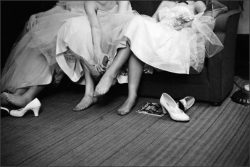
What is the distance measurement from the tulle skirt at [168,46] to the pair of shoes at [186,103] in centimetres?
20

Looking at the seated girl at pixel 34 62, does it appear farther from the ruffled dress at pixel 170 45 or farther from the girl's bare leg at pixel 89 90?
the ruffled dress at pixel 170 45

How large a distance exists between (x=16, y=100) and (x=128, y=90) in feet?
2.70

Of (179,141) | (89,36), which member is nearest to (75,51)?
(89,36)

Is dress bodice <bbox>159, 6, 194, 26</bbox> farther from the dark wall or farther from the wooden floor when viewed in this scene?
the dark wall

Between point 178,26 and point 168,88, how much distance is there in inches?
19.6

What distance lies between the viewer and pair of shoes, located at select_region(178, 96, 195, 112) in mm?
1867

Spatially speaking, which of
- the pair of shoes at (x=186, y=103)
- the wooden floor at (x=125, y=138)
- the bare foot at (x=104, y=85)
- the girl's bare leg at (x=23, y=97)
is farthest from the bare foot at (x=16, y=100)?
the pair of shoes at (x=186, y=103)

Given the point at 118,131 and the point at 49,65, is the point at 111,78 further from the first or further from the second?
the point at 49,65

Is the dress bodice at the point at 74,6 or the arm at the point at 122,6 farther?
the dress bodice at the point at 74,6

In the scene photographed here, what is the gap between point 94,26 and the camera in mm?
2070

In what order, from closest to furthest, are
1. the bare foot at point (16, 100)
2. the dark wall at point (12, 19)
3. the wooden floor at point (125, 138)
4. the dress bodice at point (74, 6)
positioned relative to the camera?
1. the wooden floor at point (125, 138)
2. the bare foot at point (16, 100)
3. the dress bodice at point (74, 6)
4. the dark wall at point (12, 19)

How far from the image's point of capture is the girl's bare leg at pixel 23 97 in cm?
200

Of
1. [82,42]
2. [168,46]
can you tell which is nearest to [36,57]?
[82,42]

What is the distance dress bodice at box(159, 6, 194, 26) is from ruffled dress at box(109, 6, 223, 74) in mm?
194
